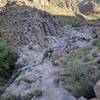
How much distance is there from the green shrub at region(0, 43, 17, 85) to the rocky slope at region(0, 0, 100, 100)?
0.74 meters

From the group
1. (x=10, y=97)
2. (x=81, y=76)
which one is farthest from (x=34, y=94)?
(x=81, y=76)

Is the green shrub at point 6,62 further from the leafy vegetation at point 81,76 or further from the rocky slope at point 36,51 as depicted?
the leafy vegetation at point 81,76

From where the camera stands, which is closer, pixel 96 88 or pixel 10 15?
pixel 96 88

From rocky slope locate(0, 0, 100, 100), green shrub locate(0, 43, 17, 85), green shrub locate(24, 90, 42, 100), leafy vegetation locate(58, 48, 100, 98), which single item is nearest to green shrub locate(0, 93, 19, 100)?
rocky slope locate(0, 0, 100, 100)

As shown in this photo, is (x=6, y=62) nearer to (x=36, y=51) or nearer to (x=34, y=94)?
(x=36, y=51)

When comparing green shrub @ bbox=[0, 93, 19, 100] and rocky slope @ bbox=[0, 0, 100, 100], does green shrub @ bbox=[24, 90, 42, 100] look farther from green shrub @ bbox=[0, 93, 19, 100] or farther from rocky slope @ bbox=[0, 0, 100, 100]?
green shrub @ bbox=[0, 93, 19, 100]

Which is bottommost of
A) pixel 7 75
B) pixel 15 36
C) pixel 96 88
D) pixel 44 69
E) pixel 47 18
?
pixel 47 18

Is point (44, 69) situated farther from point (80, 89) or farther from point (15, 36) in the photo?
point (15, 36)

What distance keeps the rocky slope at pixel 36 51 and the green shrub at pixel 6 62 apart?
74 cm

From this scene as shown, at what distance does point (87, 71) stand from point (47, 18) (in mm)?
47176

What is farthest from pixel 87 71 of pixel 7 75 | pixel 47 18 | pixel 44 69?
pixel 47 18

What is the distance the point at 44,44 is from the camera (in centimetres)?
5219

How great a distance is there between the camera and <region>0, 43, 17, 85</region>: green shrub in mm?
31756

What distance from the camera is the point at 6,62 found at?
1310 inches
